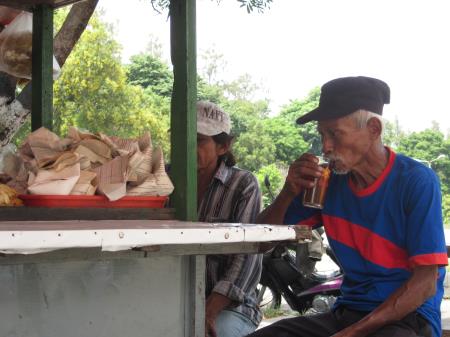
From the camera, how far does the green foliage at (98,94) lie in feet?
56.6

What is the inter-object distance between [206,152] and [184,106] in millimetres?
918

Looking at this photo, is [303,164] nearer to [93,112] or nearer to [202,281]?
[202,281]

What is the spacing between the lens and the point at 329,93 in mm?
2564

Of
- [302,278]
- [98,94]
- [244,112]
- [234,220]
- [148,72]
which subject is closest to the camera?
[234,220]

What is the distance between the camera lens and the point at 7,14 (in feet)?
11.3

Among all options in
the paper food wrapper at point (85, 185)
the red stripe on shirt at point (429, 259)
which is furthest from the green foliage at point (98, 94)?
the red stripe on shirt at point (429, 259)

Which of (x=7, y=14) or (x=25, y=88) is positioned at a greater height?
(x=7, y=14)

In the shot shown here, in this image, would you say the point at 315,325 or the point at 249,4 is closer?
the point at 315,325

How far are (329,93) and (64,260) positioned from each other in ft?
3.91

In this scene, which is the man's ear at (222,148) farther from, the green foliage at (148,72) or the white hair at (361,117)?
the green foliage at (148,72)

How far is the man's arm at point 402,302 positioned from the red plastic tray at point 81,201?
83 centimetres

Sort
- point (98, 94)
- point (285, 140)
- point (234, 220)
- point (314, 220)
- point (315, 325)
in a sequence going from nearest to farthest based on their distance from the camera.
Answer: point (315, 325)
point (314, 220)
point (234, 220)
point (98, 94)
point (285, 140)

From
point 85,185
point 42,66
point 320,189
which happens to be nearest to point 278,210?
point 320,189

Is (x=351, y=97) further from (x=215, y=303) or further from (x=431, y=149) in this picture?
(x=431, y=149)
